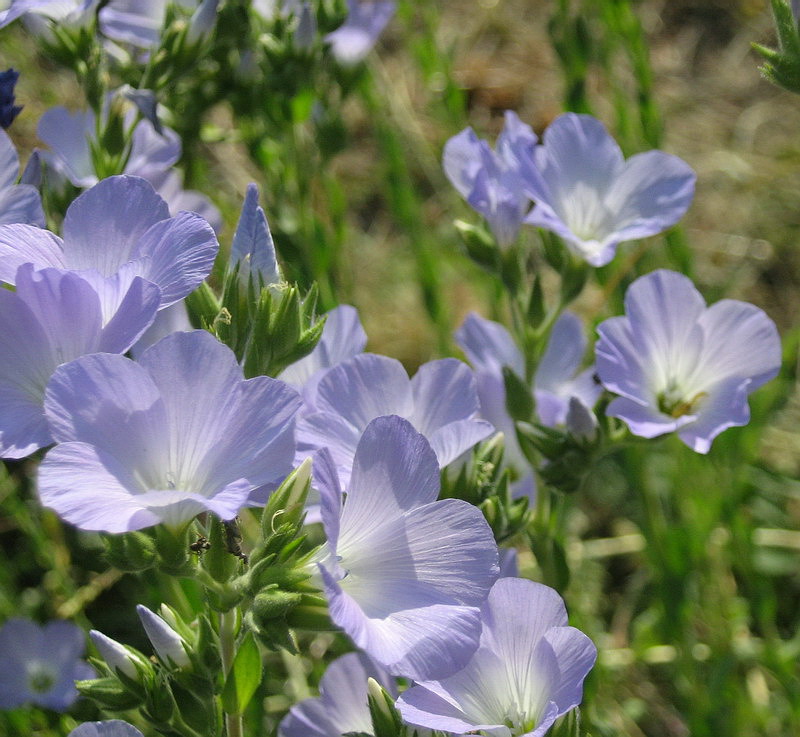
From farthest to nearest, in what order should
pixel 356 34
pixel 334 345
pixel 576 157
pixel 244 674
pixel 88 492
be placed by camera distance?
A: 1. pixel 356 34
2. pixel 576 157
3. pixel 334 345
4. pixel 244 674
5. pixel 88 492

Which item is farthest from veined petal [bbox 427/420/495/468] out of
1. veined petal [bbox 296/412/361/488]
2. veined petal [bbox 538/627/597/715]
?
veined petal [bbox 538/627/597/715]

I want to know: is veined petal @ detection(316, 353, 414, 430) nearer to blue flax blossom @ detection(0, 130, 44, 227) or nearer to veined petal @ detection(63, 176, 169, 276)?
veined petal @ detection(63, 176, 169, 276)

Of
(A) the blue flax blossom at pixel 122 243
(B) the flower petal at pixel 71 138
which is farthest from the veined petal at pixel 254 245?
(B) the flower petal at pixel 71 138

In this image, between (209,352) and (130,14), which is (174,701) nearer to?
(209,352)

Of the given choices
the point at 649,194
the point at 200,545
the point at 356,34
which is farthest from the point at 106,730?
the point at 356,34

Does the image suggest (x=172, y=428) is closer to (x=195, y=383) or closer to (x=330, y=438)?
(x=195, y=383)

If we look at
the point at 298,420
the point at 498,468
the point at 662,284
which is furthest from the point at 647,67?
the point at 298,420
